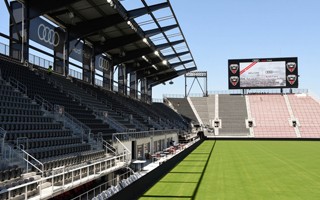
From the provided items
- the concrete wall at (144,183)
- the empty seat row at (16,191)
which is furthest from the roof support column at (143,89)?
the empty seat row at (16,191)

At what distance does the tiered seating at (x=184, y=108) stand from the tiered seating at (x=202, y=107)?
4.74ft

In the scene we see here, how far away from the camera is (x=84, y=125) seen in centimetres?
2070

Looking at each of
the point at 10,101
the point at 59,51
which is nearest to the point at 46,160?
the point at 10,101

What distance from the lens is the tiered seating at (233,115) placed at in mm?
65750

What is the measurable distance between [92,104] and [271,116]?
47709 mm

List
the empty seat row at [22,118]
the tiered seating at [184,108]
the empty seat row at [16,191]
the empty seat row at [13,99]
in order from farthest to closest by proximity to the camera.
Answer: the tiered seating at [184,108] < the empty seat row at [13,99] < the empty seat row at [22,118] < the empty seat row at [16,191]

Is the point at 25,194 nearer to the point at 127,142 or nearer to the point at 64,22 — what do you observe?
the point at 127,142

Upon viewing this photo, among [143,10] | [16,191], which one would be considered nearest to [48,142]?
[16,191]

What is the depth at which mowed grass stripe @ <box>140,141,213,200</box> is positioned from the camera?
49.3ft

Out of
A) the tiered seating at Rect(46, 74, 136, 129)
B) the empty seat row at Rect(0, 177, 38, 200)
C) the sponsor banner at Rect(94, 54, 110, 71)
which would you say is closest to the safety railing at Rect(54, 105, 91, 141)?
the tiered seating at Rect(46, 74, 136, 129)

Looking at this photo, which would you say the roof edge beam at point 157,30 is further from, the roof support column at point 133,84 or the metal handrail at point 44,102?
the metal handrail at point 44,102

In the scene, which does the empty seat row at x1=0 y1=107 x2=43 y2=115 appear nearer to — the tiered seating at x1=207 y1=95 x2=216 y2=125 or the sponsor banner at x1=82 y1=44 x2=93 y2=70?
the sponsor banner at x1=82 y1=44 x2=93 y2=70

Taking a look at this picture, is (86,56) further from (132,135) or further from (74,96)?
(132,135)

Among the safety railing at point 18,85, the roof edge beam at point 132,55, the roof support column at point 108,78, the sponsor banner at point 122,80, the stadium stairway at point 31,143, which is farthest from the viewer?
the sponsor banner at point 122,80
